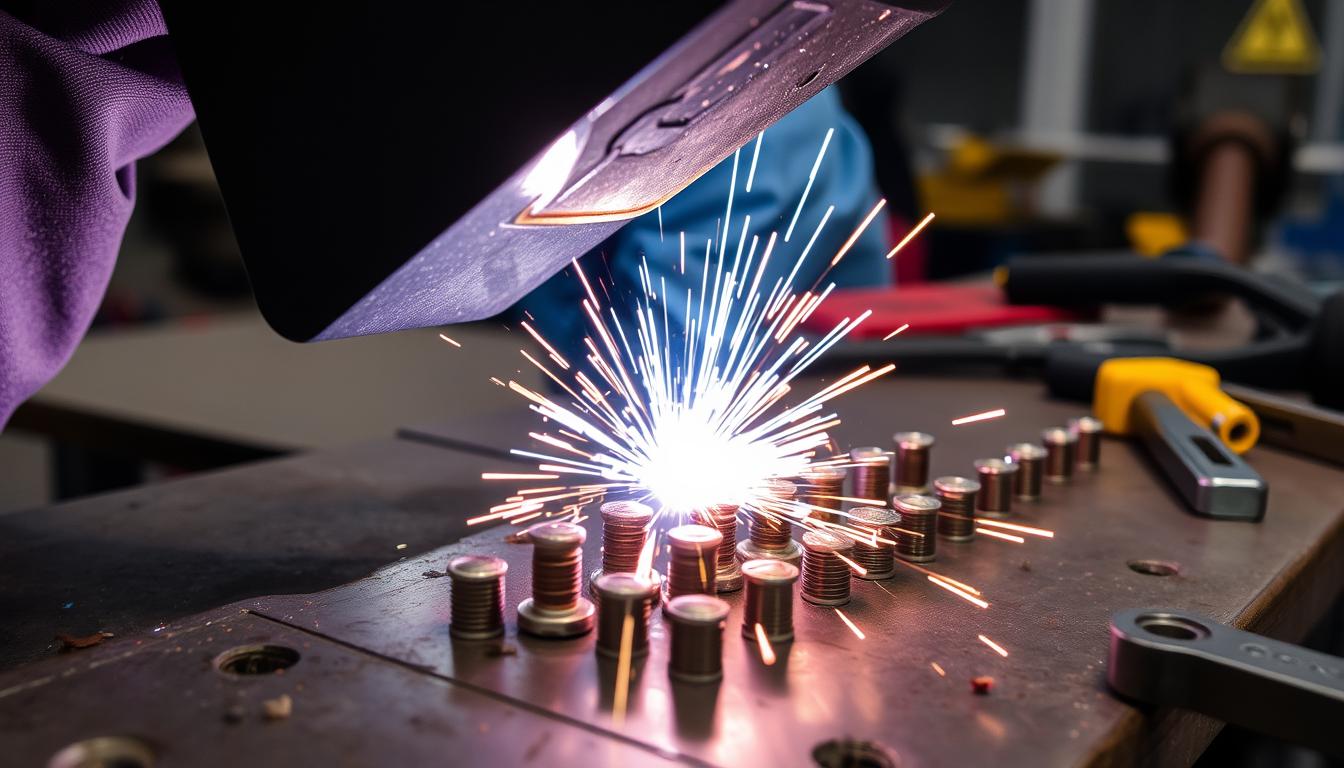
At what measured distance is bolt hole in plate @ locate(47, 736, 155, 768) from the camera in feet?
1.78

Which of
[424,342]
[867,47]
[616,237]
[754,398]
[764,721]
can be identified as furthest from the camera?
[424,342]

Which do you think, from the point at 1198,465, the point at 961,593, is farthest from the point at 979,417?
the point at 961,593

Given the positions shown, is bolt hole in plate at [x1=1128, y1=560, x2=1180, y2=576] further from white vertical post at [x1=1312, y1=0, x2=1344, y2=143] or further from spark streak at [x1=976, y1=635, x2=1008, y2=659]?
white vertical post at [x1=1312, y1=0, x2=1344, y2=143]

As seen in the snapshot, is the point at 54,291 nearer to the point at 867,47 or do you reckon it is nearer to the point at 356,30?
the point at 356,30

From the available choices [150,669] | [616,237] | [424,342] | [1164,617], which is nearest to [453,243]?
[150,669]

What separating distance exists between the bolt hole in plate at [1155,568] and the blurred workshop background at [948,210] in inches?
49.6

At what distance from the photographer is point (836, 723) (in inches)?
23.8

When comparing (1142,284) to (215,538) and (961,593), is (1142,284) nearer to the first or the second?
(961,593)

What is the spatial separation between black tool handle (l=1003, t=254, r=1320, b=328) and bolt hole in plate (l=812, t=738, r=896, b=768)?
1272 mm

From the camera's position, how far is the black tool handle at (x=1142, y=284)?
165 centimetres

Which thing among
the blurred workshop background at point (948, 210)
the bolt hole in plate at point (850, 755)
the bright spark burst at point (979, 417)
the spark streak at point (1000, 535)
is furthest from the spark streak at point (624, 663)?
the blurred workshop background at point (948, 210)

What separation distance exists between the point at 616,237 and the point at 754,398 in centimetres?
64

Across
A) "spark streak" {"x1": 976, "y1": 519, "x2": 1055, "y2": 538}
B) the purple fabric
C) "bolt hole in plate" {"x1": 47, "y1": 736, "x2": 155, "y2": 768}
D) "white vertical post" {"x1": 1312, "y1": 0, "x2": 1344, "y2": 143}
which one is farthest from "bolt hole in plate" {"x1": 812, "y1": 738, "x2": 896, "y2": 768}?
"white vertical post" {"x1": 1312, "y1": 0, "x2": 1344, "y2": 143}

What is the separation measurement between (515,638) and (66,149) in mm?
576
